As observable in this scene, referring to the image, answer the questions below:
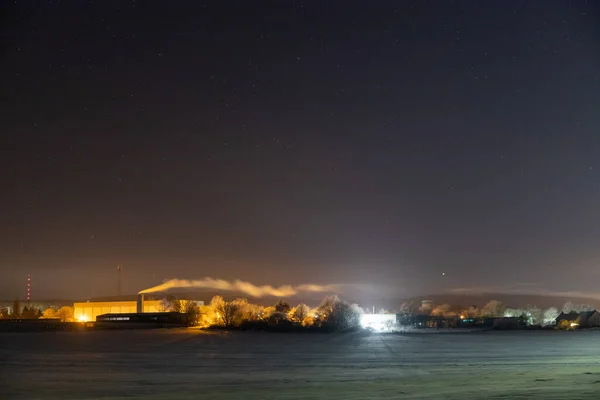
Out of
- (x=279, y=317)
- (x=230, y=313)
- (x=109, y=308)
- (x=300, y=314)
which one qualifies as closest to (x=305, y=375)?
(x=279, y=317)

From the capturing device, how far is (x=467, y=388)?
2700 centimetres

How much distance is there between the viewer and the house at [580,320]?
119 m

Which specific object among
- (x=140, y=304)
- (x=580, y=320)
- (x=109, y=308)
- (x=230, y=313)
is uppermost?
(x=140, y=304)

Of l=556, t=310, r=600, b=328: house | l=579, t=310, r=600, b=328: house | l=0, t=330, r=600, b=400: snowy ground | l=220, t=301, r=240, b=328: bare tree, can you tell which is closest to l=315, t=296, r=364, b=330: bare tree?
l=220, t=301, r=240, b=328: bare tree

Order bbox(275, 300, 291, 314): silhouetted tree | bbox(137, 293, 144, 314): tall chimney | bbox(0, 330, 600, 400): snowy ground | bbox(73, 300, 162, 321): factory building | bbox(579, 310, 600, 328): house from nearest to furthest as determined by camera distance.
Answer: bbox(0, 330, 600, 400): snowy ground → bbox(579, 310, 600, 328): house → bbox(275, 300, 291, 314): silhouetted tree → bbox(137, 293, 144, 314): tall chimney → bbox(73, 300, 162, 321): factory building

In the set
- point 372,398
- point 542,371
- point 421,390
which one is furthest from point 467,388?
point 542,371

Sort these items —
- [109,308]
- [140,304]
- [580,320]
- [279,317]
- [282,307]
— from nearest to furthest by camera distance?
[279,317], [580,320], [282,307], [140,304], [109,308]

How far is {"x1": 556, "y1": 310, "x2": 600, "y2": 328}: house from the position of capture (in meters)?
119

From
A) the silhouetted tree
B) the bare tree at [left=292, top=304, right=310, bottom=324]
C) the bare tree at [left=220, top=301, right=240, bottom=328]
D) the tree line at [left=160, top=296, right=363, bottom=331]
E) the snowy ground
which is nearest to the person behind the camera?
the snowy ground

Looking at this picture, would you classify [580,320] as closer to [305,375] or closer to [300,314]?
[300,314]

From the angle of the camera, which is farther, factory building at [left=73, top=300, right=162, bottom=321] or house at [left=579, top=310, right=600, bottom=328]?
factory building at [left=73, top=300, right=162, bottom=321]

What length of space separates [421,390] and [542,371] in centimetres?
1027

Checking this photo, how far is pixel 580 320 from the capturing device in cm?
12456

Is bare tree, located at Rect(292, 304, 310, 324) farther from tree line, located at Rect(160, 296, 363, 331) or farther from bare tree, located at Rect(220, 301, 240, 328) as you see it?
bare tree, located at Rect(220, 301, 240, 328)
